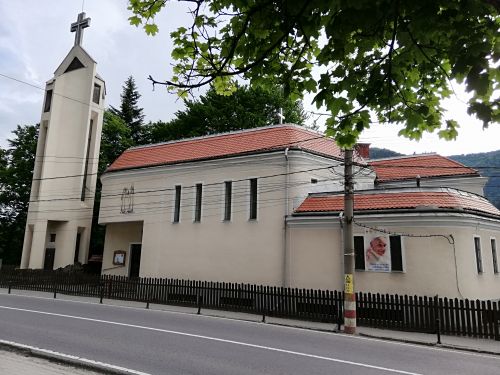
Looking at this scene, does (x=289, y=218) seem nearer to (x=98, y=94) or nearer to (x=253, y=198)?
(x=253, y=198)

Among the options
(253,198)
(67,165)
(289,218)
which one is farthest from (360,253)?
(67,165)

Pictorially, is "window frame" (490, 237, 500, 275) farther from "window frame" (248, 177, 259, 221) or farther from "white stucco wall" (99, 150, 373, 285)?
"window frame" (248, 177, 259, 221)

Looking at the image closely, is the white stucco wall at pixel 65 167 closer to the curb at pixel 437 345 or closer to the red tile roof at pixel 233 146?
the red tile roof at pixel 233 146

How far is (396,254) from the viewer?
18047 mm

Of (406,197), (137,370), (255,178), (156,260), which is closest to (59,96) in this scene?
(156,260)

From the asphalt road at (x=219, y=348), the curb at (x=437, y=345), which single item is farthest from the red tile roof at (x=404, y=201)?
the asphalt road at (x=219, y=348)

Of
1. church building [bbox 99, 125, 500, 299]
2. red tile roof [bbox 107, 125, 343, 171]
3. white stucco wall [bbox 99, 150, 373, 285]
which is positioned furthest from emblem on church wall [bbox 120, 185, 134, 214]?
red tile roof [bbox 107, 125, 343, 171]

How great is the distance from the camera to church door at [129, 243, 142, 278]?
97.8 ft

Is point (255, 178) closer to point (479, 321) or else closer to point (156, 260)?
point (156, 260)

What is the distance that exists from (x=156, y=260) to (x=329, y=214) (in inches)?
486

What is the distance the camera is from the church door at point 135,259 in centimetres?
2981

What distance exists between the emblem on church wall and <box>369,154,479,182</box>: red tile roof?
17.0 metres

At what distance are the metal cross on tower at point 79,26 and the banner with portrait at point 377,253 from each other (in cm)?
3122

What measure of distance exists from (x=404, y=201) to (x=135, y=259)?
1968 centimetres
